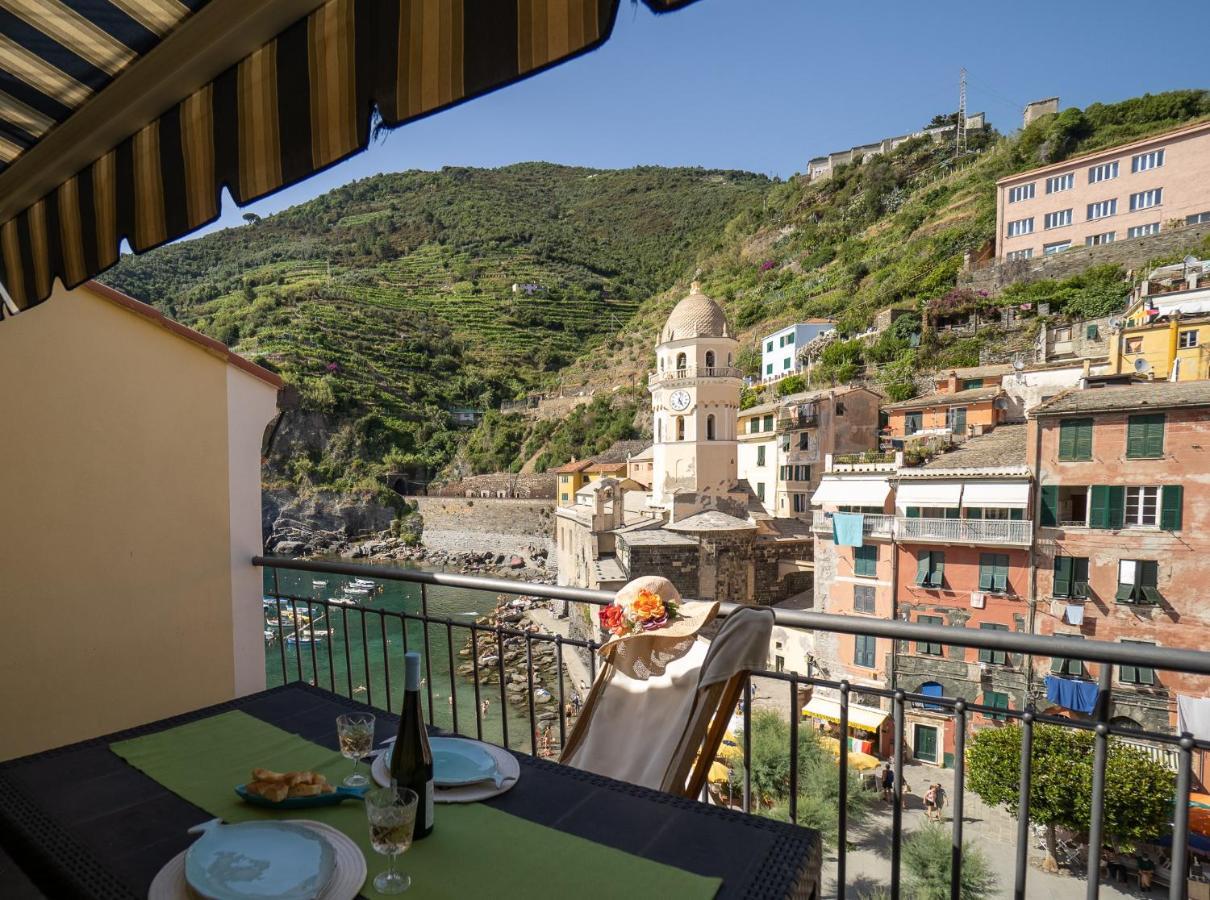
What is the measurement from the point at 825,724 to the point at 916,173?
53.3 metres

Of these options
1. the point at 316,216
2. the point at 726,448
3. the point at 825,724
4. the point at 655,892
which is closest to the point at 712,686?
the point at 655,892

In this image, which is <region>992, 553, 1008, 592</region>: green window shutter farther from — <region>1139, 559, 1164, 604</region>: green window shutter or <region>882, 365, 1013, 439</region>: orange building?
<region>882, 365, 1013, 439</region>: orange building

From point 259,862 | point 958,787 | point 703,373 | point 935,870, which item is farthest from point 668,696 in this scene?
point 703,373

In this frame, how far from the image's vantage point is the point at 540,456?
1767 inches

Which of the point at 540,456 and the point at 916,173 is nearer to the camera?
the point at 540,456

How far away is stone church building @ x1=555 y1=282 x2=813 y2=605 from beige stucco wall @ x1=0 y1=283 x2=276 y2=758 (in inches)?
732

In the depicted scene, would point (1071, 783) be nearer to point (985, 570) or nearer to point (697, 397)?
point (985, 570)

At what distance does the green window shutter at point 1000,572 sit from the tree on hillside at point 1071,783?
3959 mm

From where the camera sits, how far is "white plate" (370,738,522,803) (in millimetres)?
1316

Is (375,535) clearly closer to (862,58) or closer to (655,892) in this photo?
(862,58)

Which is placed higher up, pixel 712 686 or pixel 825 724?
pixel 712 686

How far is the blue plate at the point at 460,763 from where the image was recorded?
4.49 ft

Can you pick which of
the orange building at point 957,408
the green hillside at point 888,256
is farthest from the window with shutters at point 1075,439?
the green hillside at point 888,256

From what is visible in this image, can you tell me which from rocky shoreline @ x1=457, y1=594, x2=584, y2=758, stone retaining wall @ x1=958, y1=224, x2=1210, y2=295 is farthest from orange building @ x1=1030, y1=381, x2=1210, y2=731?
stone retaining wall @ x1=958, y1=224, x2=1210, y2=295
